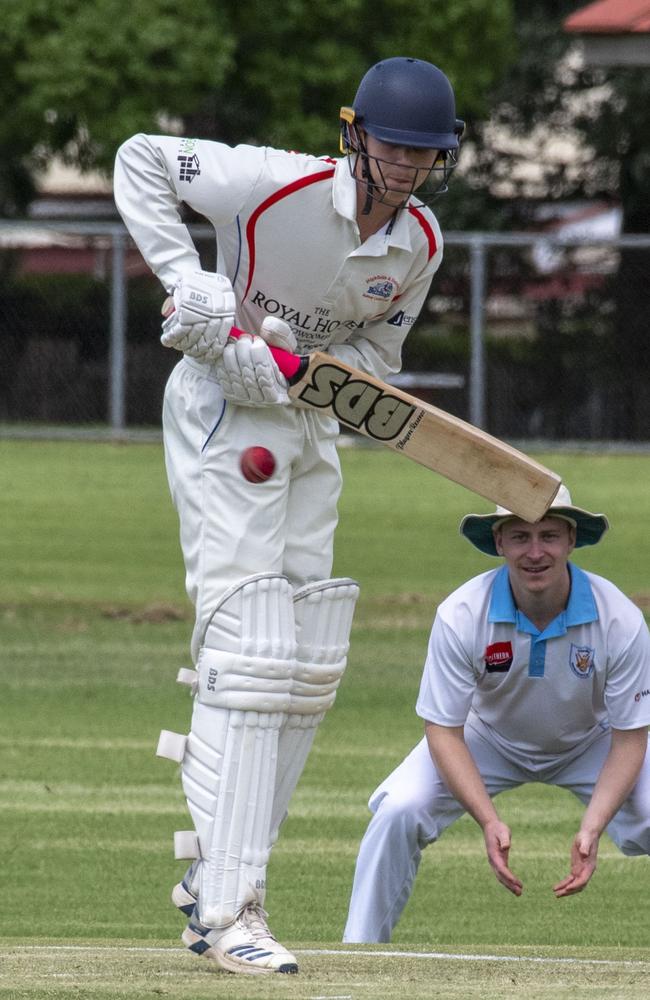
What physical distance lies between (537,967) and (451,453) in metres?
1.15

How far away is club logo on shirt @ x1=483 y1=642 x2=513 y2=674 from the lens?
530cm

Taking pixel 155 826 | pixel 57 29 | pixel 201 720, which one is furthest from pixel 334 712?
pixel 57 29

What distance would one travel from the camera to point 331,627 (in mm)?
4719

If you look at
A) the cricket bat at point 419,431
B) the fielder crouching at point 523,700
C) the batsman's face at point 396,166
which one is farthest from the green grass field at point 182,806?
the batsman's face at point 396,166

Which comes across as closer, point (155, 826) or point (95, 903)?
point (95, 903)

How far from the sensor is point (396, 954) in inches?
188

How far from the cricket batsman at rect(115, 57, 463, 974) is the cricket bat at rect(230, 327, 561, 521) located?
0.08 metres

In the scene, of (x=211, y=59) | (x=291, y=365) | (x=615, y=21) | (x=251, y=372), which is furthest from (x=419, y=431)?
(x=211, y=59)

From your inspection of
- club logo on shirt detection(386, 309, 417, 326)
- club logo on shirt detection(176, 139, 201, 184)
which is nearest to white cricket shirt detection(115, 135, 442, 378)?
club logo on shirt detection(176, 139, 201, 184)

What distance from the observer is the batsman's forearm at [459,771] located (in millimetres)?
5020

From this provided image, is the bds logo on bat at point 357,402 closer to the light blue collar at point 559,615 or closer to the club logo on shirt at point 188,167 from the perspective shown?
the club logo on shirt at point 188,167

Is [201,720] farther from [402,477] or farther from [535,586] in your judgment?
[402,477]

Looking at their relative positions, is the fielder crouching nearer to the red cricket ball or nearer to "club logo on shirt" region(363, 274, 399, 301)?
"club logo on shirt" region(363, 274, 399, 301)

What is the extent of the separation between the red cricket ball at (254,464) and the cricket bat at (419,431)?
14cm
